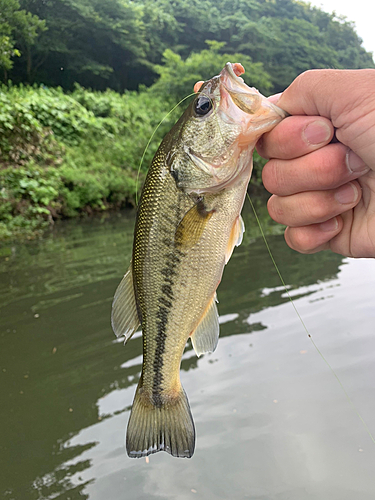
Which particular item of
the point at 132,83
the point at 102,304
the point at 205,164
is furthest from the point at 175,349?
the point at 132,83

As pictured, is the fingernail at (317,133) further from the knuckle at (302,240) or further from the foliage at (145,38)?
the foliage at (145,38)

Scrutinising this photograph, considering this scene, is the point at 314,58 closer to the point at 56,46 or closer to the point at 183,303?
the point at 56,46

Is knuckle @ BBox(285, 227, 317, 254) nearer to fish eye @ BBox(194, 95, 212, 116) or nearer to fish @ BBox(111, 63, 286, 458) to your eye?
fish @ BBox(111, 63, 286, 458)

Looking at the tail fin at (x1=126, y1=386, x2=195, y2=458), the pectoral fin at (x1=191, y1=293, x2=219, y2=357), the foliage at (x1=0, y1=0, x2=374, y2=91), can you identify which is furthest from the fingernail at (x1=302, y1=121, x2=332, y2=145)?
the foliage at (x1=0, y1=0, x2=374, y2=91)

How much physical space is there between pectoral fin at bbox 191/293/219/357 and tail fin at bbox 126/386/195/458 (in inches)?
11.0

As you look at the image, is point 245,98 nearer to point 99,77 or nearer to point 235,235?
point 235,235

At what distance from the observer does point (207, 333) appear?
193 centimetres

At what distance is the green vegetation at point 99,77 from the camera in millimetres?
17188

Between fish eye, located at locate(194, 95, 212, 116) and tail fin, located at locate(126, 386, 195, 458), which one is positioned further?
tail fin, located at locate(126, 386, 195, 458)

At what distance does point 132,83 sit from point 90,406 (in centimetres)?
4341

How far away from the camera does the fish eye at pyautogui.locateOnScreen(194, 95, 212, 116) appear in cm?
167

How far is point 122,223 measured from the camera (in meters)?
15.6

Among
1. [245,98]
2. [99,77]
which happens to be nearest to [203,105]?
[245,98]

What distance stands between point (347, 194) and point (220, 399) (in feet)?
8.67
